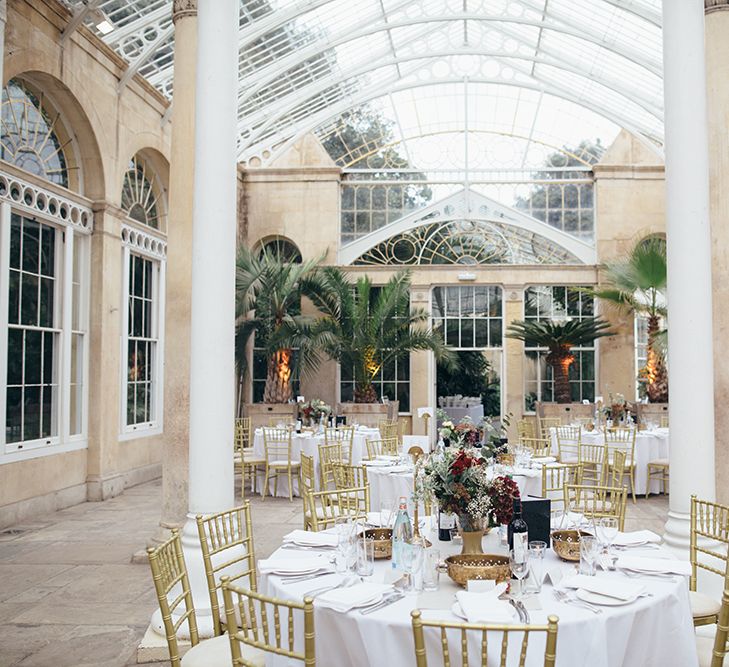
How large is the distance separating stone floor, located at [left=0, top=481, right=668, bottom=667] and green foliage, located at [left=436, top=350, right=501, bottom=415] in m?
9.27

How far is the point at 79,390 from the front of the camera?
10.4 metres

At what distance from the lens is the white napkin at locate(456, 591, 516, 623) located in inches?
109

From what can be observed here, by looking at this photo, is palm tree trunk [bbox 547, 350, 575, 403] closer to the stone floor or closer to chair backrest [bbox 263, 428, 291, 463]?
the stone floor

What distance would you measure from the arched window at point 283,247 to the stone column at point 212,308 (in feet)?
39.6

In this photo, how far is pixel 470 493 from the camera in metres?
3.57

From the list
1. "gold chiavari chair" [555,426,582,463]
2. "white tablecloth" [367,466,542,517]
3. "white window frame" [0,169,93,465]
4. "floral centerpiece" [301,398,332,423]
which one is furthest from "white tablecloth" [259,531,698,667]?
"floral centerpiece" [301,398,332,423]

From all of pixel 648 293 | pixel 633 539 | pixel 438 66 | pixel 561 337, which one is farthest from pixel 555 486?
pixel 438 66

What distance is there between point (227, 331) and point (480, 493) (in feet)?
7.61

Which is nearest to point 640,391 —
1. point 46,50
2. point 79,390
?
point 79,390

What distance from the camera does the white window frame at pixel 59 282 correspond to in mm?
8578

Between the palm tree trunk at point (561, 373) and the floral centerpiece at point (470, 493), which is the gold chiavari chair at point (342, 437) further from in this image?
the floral centerpiece at point (470, 493)

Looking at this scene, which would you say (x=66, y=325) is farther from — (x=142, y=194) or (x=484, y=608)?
(x=484, y=608)

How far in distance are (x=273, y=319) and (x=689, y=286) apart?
33.9 feet

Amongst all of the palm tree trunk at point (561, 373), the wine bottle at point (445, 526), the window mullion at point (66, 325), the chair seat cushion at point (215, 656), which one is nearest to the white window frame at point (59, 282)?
the window mullion at point (66, 325)
